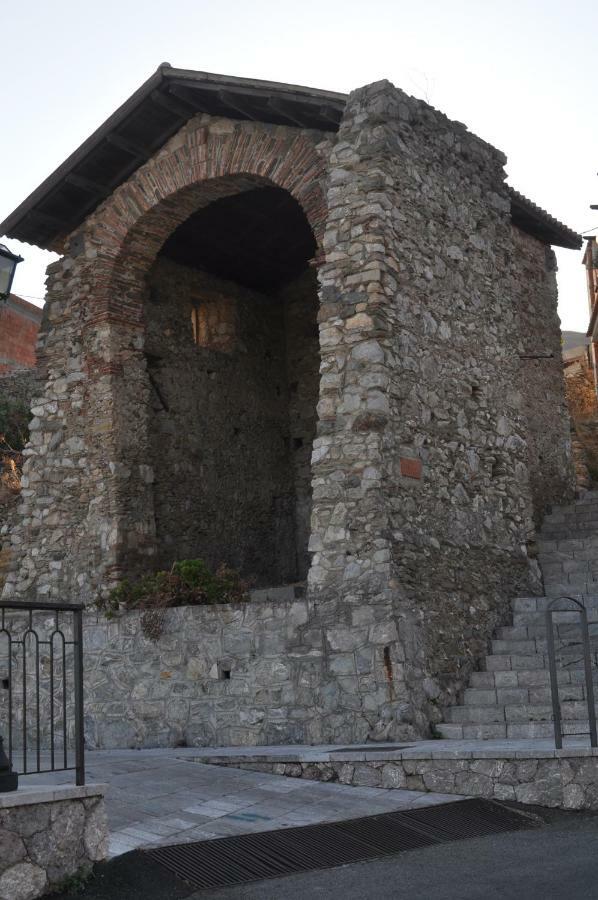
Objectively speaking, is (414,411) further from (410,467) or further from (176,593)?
(176,593)

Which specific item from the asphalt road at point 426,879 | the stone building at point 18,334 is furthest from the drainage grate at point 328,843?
Result: the stone building at point 18,334

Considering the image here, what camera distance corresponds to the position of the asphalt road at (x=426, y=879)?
16.9 feet

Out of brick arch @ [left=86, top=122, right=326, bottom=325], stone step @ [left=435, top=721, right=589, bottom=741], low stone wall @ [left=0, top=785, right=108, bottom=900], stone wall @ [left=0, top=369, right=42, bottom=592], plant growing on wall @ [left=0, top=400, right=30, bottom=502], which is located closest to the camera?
low stone wall @ [left=0, top=785, right=108, bottom=900]

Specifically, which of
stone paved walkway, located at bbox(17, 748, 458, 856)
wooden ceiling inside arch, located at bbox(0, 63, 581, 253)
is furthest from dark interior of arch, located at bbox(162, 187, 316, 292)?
stone paved walkway, located at bbox(17, 748, 458, 856)

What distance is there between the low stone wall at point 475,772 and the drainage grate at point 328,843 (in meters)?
0.20

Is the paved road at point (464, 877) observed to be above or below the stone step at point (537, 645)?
below

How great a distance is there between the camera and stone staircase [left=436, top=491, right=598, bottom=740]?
853cm

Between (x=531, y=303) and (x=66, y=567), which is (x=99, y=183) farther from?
(x=531, y=303)

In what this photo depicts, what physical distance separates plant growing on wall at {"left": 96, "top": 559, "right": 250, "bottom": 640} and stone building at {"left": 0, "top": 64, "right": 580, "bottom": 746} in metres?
0.24

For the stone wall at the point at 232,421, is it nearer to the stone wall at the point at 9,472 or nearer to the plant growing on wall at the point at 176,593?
the plant growing on wall at the point at 176,593

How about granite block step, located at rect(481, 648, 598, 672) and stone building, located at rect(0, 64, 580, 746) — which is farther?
granite block step, located at rect(481, 648, 598, 672)

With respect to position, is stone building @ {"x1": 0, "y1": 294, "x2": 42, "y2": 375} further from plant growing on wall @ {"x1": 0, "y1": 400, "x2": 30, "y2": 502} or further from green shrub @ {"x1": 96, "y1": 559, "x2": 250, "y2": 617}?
green shrub @ {"x1": 96, "y1": 559, "x2": 250, "y2": 617}

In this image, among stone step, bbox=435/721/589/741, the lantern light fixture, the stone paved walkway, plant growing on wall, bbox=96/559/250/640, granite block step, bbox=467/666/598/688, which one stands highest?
the lantern light fixture

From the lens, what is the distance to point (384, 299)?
30.5 ft
